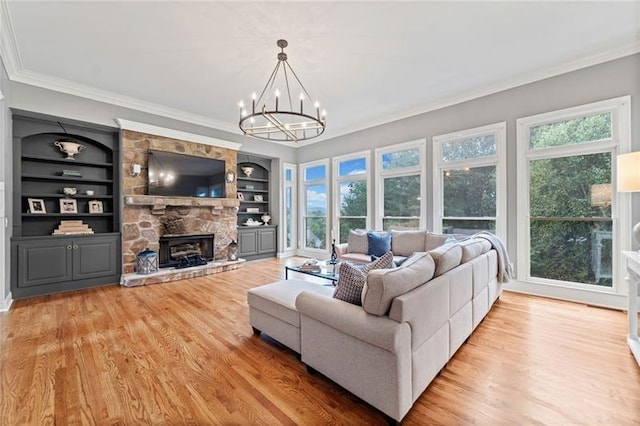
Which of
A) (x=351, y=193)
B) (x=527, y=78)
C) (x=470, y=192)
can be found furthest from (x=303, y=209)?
(x=527, y=78)

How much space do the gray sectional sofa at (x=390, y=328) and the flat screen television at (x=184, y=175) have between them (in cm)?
372

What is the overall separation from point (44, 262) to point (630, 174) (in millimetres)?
7206

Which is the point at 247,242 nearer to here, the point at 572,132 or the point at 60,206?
the point at 60,206

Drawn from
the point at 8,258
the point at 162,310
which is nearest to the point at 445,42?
the point at 162,310

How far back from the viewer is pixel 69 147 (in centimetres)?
451

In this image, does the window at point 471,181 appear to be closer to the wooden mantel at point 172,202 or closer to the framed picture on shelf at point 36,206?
the wooden mantel at point 172,202

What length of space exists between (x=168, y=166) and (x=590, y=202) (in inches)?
261

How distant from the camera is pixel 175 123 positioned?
210 inches

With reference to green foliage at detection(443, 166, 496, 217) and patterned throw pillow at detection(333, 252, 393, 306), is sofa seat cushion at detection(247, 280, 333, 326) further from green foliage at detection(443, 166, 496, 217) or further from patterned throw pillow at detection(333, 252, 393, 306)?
green foliage at detection(443, 166, 496, 217)

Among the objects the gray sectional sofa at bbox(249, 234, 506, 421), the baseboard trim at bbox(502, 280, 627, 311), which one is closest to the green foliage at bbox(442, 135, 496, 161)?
the baseboard trim at bbox(502, 280, 627, 311)

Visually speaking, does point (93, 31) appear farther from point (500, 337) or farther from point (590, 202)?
point (590, 202)

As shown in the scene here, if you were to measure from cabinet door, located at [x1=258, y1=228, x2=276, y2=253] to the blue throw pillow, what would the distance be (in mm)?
3154

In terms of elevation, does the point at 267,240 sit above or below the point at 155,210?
below

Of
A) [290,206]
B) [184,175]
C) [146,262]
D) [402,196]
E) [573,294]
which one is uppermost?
[184,175]
